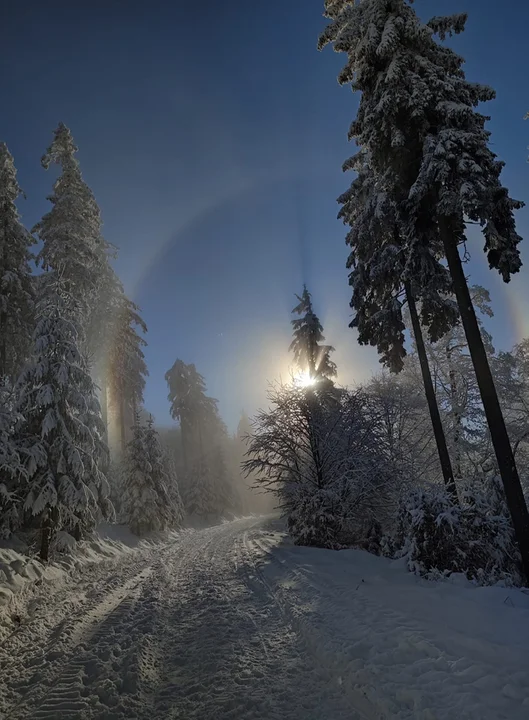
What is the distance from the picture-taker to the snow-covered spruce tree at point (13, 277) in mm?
16812

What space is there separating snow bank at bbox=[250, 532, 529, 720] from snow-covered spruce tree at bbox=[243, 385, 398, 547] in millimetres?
4631

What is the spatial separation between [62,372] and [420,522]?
36.5 ft

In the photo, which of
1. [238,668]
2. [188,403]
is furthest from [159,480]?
[188,403]

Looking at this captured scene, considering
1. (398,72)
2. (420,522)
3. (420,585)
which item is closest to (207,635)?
(420,585)

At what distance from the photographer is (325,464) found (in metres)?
14.5

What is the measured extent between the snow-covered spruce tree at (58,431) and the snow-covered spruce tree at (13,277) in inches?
200

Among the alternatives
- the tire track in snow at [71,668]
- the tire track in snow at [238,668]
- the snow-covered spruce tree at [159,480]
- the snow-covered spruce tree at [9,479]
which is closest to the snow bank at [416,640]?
the tire track in snow at [238,668]

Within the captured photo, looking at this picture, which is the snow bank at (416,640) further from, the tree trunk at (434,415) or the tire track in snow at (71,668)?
the tree trunk at (434,415)

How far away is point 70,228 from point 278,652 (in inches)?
774

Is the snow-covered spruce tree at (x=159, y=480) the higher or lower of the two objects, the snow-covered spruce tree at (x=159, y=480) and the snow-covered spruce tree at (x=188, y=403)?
the lower

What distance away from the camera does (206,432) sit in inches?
2099

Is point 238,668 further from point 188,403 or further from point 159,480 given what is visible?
point 188,403

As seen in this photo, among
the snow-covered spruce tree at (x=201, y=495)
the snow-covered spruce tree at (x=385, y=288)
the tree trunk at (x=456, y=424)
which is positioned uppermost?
the snow-covered spruce tree at (x=385, y=288)

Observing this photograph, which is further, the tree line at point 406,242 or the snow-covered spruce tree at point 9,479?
the snow-covered spruce tree at point 9,479
